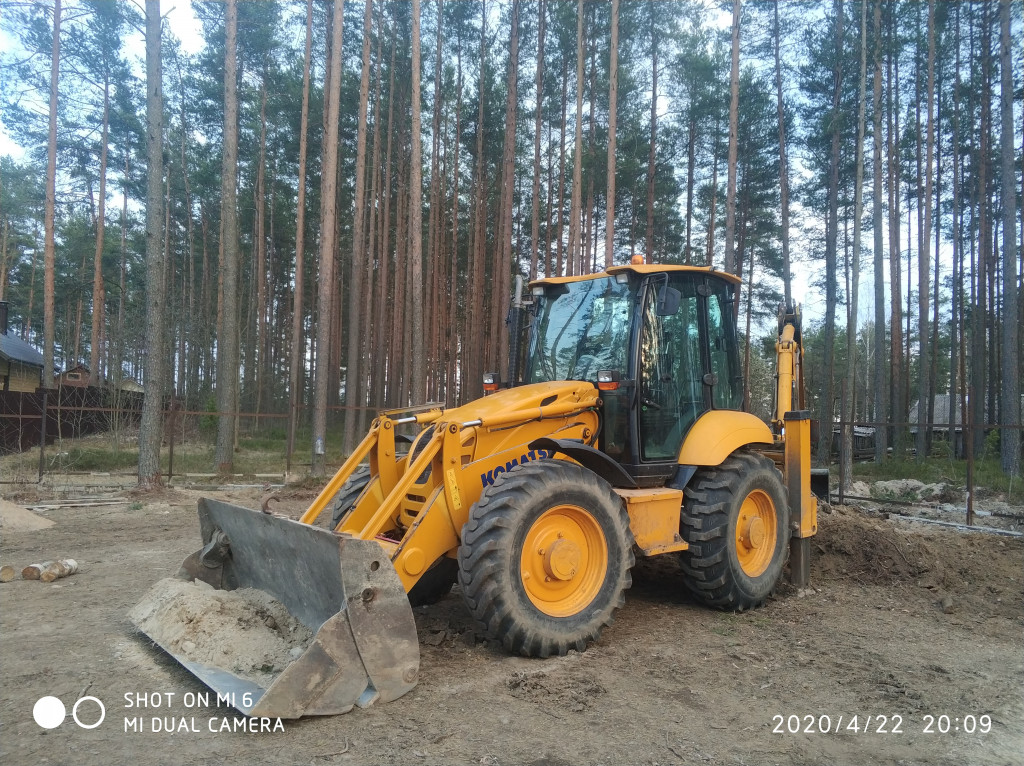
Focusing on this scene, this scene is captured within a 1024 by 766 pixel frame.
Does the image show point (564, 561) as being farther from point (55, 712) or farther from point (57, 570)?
point (57, 570)

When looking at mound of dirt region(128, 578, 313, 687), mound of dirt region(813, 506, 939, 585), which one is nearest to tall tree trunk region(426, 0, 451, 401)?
mound of dirt region(813, 506, 939, 585)

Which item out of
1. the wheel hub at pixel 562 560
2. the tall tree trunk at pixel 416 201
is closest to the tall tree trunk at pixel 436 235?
the tall tree trunk at pixel 416 201

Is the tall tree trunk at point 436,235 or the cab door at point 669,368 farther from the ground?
the tall tree trunk at point 436,235

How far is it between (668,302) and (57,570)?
578cm

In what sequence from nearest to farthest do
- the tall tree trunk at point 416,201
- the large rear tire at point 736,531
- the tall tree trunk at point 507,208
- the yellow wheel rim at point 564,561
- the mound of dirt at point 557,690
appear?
the mound of dirt at point 557,690, the yellow wheel rim at point 564,561, the large rear tire at point 736,531, the tall tree trunk at point 416,201, the tall tree trunk at point 507,208

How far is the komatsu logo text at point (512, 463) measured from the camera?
14.4 ft

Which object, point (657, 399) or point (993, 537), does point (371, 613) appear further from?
point (993, 537)

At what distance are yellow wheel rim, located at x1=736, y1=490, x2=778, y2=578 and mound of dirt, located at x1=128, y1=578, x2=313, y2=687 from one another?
3.40 m

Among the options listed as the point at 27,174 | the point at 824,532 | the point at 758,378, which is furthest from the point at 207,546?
the point at 758,378

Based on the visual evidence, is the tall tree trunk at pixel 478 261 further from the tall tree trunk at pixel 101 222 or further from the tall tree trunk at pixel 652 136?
the tall tree trunk at pixel 101 222

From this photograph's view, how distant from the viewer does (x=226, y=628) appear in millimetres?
3934

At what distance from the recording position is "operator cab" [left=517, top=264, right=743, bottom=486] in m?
5.03

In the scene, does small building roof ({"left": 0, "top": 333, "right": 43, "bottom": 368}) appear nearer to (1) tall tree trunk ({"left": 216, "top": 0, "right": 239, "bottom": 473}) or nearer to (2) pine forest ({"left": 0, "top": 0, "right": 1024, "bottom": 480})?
(2) pine forest ({"left": 0, "top": 0, "right": 1024, "bottom": 480})

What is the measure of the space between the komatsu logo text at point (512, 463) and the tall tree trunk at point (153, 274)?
935 cm
